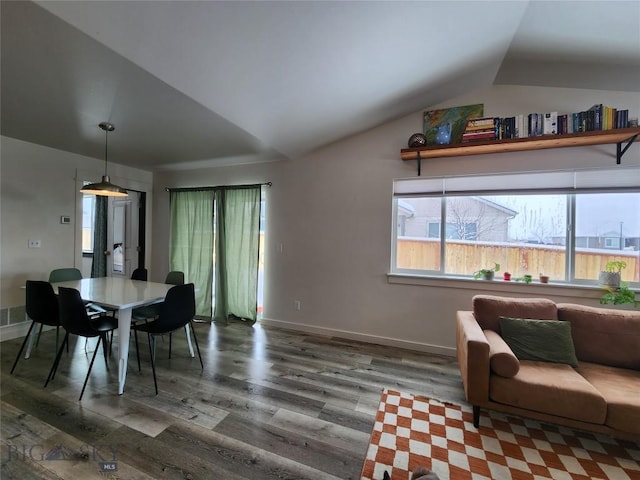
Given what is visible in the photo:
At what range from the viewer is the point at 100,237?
16.7 ft

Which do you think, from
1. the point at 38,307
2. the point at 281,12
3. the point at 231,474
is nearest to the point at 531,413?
the point at 231,474

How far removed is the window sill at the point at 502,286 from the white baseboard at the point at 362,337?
2.29ft

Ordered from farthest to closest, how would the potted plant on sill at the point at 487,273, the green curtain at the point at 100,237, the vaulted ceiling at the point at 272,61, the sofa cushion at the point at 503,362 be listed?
the green curtain at the point at 100,237, the potted plant on sill at the point at 487,273, the sofa cushion at the point at 503,362, the vaulted ceiling at the point at 272,61

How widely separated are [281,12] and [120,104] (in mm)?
1601

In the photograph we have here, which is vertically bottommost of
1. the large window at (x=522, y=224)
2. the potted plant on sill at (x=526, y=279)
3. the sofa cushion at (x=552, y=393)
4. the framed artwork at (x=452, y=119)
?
the sofa cushion at (x=552, y=393)

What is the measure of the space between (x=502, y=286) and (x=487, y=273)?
0.61ft

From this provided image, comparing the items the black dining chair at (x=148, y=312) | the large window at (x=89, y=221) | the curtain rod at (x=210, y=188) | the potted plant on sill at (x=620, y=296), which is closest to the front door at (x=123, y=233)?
the large window at (x=89, y=221)

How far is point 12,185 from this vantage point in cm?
317

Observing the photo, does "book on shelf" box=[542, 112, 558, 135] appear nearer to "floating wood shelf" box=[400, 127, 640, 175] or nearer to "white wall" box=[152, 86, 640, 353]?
"floating wood shelf" box=[400, 127, 640, 175]

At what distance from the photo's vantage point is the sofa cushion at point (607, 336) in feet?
6.66

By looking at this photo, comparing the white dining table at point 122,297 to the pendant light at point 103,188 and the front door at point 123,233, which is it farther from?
the front door at point 123,233

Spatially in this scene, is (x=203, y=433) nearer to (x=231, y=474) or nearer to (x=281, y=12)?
(x=231, y=474)

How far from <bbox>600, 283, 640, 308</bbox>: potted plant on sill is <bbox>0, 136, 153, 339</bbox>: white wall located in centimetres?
601

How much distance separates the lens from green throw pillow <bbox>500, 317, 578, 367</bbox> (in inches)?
80.9
